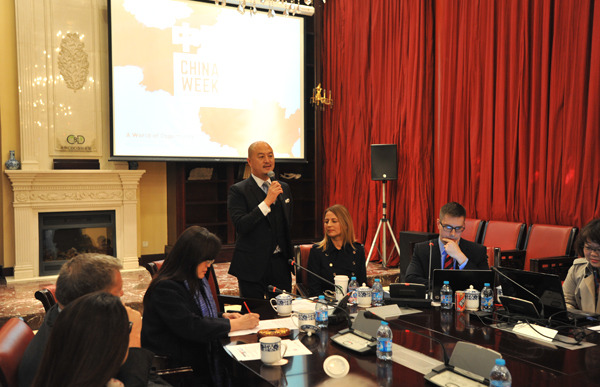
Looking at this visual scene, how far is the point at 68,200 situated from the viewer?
6.33 meters

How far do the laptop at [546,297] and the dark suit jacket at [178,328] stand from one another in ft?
4.26

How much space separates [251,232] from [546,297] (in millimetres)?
1638

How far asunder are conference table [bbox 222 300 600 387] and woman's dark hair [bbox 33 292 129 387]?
20.9 inches

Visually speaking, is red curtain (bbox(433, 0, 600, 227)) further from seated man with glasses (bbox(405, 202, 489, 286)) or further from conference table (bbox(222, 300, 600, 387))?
conference table (bbox(222, 300, 600, 387))

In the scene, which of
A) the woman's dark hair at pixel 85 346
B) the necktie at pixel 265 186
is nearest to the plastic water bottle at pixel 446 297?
the necktie at pixel 265 186

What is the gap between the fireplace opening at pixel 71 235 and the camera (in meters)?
6.32

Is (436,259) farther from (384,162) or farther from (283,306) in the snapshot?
(384,162)

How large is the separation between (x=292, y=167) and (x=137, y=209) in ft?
8.20

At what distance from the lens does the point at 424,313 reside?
2.31 meters

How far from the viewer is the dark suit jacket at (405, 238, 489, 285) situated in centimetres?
292

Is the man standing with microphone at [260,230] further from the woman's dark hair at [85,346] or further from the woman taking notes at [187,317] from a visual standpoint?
the woman's dark hair at [85,346]

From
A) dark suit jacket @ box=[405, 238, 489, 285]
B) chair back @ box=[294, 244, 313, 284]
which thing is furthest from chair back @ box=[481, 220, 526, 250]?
chair back @ box=[294, 244, 313, 284]

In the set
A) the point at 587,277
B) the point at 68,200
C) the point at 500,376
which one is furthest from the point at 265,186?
the point at 68,200

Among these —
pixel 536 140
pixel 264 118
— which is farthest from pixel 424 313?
pixel 264 118
